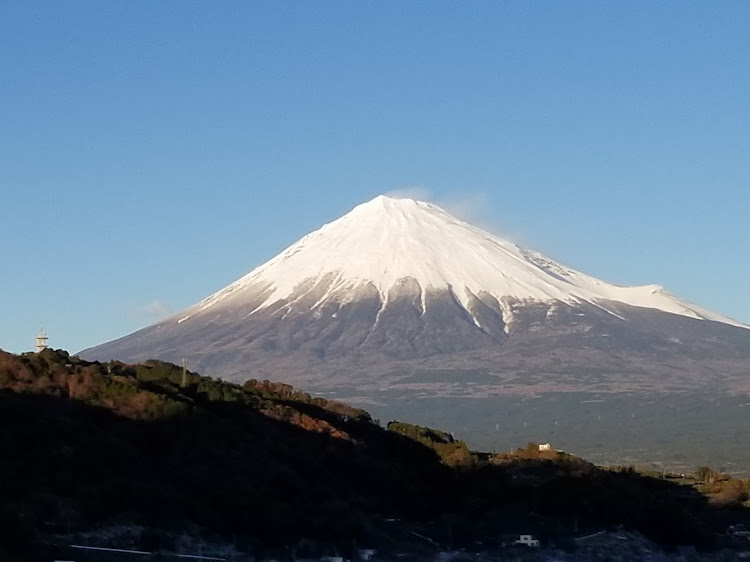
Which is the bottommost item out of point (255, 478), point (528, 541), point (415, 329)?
point (528, 541)

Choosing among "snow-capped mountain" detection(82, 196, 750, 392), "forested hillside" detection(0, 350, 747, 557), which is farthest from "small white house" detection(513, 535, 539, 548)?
"snow-capped mountain" detection(82, 196, 750, 392)

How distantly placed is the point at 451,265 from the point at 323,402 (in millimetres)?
156181

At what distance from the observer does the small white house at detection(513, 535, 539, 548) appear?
29581 mm

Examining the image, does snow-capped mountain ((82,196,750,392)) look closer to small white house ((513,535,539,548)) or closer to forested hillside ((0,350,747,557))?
forested hillside ((0,350,747,557))

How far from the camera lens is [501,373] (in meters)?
153

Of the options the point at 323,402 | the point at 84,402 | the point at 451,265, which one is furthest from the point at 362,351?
the point at 84,402

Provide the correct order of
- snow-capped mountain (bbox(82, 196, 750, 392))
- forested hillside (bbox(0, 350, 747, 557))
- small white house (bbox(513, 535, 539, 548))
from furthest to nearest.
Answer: snow-capped mountain (bbox(82, 196, 750, 392))
small white house (bbox(513, 535, 539, 548))
forested hillside (bbox(0, 350, 747, 557))

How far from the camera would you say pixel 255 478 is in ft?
96.5

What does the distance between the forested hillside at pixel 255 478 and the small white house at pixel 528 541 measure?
0.51 m

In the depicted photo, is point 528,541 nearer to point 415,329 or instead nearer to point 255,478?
point 255,478

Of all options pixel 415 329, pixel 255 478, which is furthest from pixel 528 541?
pixel 415 329

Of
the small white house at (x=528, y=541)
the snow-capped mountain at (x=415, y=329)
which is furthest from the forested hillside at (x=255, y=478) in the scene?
the snow-capped mountain at (x=415, y=329)

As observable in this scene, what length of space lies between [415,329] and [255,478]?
14588cm

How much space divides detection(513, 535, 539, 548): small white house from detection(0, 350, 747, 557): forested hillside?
515mm
